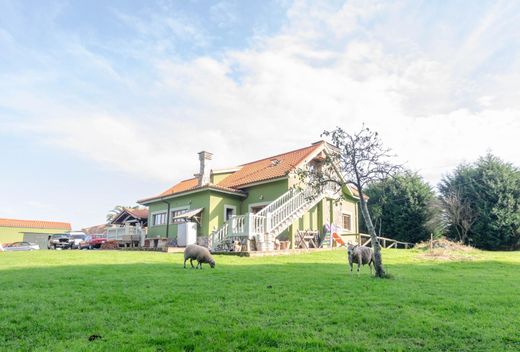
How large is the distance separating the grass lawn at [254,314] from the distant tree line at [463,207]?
18.0m

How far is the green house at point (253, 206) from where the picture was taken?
19.3 meters

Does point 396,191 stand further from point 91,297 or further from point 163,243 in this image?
point 91,297

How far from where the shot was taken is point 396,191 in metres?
31.5

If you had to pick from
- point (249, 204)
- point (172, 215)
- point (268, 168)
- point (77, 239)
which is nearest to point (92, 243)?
point (77, 239)

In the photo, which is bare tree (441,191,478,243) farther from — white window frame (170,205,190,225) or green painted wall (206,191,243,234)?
white window frame (170,205,190,225)

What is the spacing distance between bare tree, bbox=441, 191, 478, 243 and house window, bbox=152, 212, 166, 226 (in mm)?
21643

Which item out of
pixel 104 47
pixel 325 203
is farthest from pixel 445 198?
pixel 104 47

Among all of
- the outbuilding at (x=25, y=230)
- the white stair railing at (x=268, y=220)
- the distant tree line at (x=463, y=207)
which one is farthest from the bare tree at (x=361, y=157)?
the outbuilding at (x=25, y=230)

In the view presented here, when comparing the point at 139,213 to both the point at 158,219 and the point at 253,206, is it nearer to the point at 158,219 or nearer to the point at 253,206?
the point at 158,219

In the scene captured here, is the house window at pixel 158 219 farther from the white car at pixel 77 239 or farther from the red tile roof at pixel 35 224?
the red tile roof at pixel 35 224

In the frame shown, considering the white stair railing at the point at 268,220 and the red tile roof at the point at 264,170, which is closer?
the white stair railing at the point at 268,220

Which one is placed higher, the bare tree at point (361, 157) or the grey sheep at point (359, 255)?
the bare tree at point (361, 157)

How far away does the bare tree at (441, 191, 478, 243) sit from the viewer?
1096 inches

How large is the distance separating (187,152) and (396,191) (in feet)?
57.9
